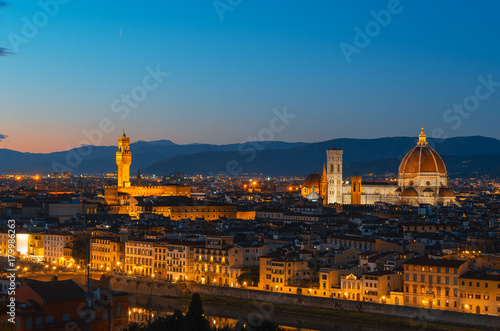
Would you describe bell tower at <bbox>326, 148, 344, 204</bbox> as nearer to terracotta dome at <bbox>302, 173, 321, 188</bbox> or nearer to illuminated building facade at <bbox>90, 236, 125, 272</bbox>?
terracotta dome at <bbox>302, 173, 321, 188</bbox>

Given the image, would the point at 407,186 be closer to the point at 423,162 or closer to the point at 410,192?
the point at 410,192

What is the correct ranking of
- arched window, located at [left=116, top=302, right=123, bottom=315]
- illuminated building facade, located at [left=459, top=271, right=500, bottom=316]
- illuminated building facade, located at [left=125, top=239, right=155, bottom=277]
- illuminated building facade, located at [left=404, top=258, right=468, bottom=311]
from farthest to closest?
1. illuminated building facade, located at [left=125, top=239, right=155, bottom=277]
2. illuminated building facade, located at [left=404, top=258, right=468, bottom=311]
3. illuminated building facade, located at [left=459, top=271, right=500, bottom=316]
4. arched window, located at [left=116, top=302, right=123, bottom=315]

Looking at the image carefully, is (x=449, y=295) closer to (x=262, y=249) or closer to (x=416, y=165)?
(x=262, y=249)

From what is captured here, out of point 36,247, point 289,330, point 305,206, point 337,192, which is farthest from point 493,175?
point 289,330

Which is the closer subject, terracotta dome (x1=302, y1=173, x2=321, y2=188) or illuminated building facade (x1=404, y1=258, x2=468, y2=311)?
illuminated building facade (x1=404, y1=258, x2=468, y2=311)

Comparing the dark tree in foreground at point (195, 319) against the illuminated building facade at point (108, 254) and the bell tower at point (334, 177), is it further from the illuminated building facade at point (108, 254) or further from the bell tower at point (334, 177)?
the bell tower at point (334, 177)

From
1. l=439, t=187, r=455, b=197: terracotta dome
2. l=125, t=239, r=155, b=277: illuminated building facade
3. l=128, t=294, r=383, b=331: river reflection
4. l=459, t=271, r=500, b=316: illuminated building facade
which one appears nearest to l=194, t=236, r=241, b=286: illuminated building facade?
l=128, t=294, r=383, b=331: river reflection

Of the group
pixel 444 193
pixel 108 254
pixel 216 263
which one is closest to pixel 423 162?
pixel 444 193
